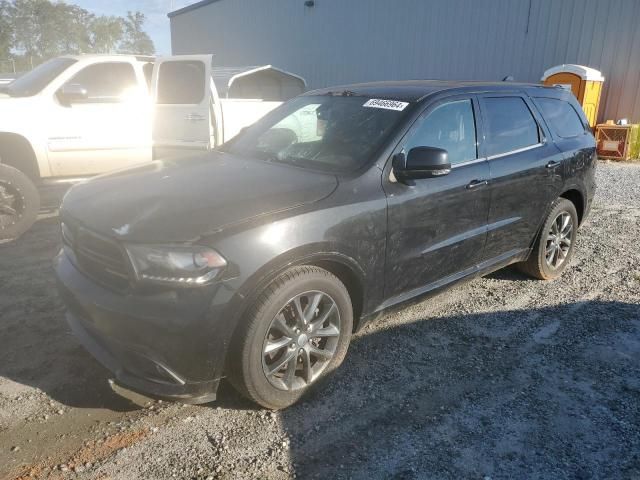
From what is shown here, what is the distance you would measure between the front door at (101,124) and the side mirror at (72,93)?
0.06 m

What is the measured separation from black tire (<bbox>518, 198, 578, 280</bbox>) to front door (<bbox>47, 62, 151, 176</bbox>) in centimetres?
497

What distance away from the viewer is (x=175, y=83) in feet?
22.0

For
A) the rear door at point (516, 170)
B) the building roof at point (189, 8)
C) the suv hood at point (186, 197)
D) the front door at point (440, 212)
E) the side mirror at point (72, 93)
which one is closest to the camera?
the suv hood at point (186, 197)

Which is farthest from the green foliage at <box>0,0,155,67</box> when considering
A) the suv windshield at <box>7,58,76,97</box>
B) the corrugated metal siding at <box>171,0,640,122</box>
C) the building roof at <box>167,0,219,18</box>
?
the suv windshield at <box>7,58,76,97</box>

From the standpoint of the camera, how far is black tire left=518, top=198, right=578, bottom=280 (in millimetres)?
4414

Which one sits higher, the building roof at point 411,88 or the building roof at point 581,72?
the building roof at point 581,72

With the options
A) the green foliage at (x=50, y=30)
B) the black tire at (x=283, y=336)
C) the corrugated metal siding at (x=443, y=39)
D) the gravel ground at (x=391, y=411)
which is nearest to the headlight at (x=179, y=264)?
the black tire at (x=283, y=336)

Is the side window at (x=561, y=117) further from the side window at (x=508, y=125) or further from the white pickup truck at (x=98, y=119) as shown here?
the white pickup truck at (x=98, y=119)

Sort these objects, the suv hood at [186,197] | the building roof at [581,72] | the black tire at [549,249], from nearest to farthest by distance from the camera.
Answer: the suv hood at [186,197]
the black tire at [549,249]
the building roof at [581,72]

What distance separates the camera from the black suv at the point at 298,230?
2.40m

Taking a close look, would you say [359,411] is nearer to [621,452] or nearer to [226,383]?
[226,383]

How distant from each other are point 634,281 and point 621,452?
268 cm

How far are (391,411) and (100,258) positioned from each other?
179 cm

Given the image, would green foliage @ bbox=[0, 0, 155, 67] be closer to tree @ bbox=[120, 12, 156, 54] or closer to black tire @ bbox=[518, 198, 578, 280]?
tree @ bbox=[120, 12, 156, 54]
